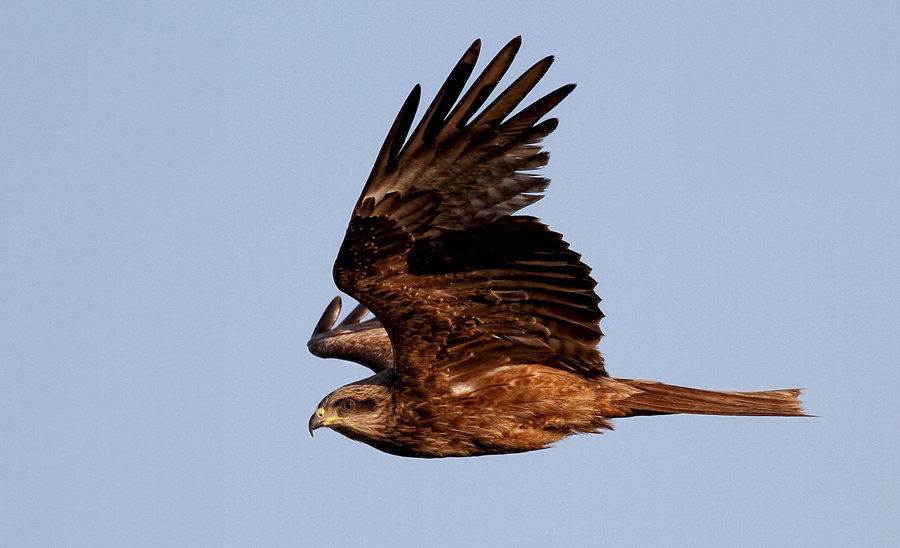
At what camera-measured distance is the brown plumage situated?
786cm

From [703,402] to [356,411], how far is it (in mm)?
2440

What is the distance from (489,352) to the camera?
8969mm

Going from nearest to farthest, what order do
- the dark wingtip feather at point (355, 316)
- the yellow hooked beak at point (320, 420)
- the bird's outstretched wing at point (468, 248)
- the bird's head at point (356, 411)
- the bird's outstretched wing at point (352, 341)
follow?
the bird's outstretched wing at point (468, 248), the bird's head at point (356, 411), the yellow hooked beak at point (320, 420), the bird's outstretched wing at point (352, 341), the dark wingtip feather at point (355, 316)

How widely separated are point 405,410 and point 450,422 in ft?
1.07

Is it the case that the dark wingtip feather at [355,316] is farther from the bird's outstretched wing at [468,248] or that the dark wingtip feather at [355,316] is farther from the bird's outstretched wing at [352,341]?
the bird's outstretched wing at [468,248]

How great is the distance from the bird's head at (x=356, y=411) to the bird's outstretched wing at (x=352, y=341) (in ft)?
5.58

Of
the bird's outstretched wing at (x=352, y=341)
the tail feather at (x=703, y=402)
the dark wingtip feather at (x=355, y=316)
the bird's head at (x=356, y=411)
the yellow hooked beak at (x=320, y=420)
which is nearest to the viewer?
the tail feather at (x=703, y=402)

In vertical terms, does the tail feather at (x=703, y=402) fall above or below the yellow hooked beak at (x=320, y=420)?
above

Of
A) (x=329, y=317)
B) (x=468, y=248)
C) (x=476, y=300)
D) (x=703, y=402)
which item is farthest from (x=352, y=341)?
(x=703, y=402)

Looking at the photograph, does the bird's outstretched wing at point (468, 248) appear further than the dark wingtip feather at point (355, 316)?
No

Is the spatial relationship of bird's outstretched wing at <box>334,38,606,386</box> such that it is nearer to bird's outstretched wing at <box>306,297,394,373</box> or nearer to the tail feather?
the tail feather

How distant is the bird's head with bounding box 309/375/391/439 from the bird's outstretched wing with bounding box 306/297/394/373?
170cm

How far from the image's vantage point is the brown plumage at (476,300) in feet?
25.8

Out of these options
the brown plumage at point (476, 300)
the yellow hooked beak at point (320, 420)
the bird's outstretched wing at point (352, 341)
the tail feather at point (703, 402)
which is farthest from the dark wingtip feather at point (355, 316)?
the tail feather at point (703, 402)
